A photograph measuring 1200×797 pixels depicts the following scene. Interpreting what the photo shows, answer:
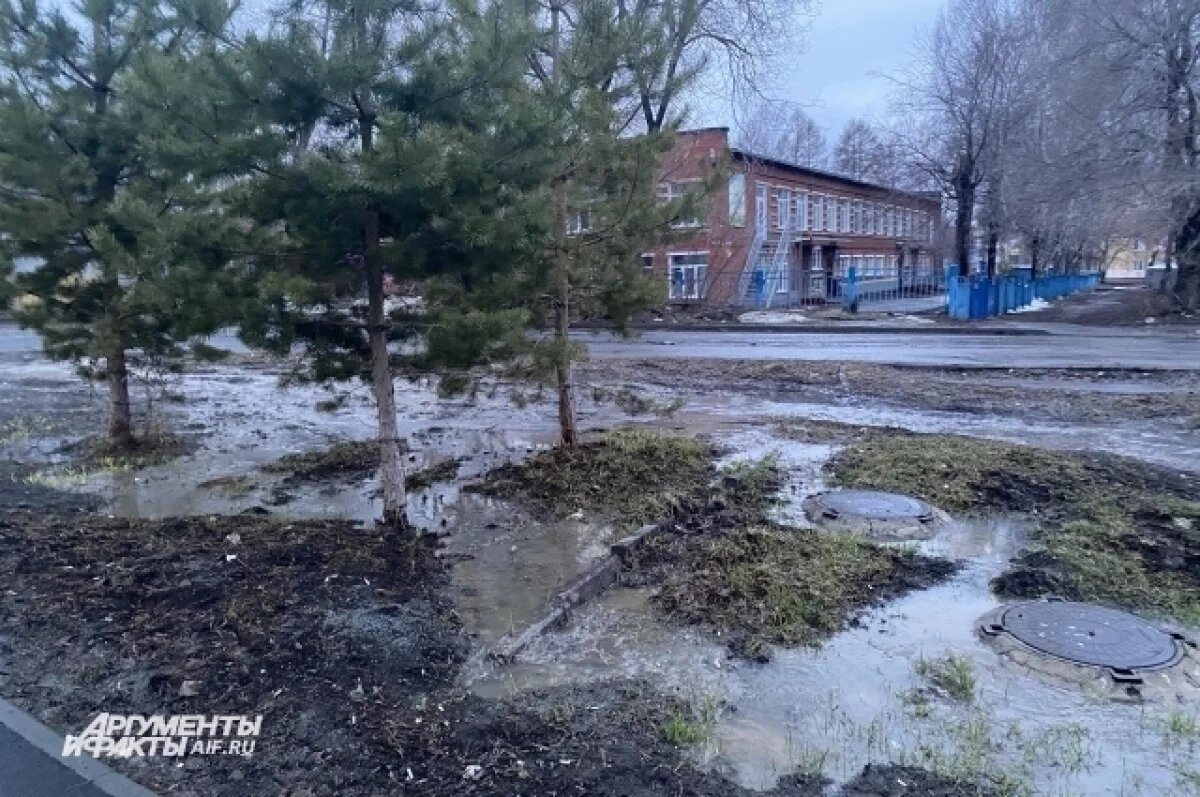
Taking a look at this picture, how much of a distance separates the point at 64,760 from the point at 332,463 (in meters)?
5.68

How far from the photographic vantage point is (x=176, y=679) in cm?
412

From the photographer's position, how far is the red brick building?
29.1 m

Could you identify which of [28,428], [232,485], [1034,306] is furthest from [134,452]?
[1034,306]

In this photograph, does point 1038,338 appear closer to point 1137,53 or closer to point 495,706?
point 1137,53

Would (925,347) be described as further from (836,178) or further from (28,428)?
(836,178)

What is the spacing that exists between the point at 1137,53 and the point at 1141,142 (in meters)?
2.51

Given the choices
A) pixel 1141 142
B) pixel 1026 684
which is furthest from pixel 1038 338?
pixel 1026 684

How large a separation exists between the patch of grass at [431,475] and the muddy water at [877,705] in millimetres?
3464

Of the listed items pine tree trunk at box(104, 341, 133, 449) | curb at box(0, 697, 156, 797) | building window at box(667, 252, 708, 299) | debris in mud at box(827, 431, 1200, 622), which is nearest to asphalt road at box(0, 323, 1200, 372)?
building window at box(667, 252, 708, 299)

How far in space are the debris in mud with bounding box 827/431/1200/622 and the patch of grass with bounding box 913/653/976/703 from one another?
125 centimetres

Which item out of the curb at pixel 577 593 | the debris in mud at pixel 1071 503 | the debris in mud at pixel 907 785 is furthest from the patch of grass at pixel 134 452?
the debris in mud at pixel 907 785

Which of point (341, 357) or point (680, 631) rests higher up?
point (341, 357)

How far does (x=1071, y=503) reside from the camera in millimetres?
7027

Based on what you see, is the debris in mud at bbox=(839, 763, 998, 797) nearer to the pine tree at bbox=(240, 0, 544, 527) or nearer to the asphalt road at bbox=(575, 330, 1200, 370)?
the pine tree at bbox=(240, 0, 544, 527)
